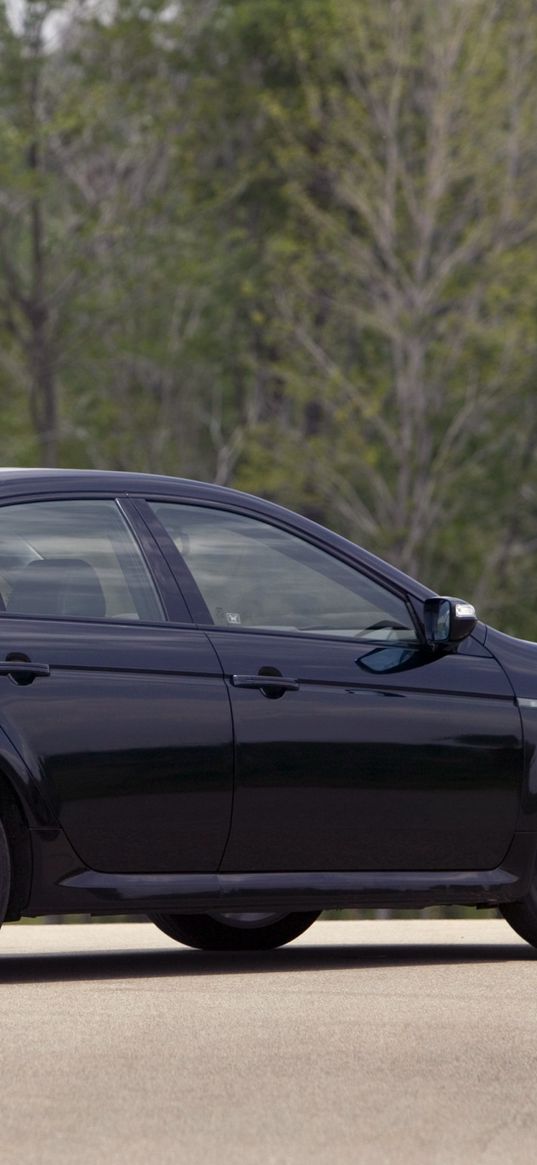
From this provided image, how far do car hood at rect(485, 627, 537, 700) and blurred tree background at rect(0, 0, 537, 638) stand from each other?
63.7ft

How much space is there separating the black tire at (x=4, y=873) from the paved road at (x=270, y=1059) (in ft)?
0.95

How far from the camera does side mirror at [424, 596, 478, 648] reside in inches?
333

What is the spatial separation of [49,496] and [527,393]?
23061mm

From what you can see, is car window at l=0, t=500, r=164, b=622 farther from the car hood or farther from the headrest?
the car hood

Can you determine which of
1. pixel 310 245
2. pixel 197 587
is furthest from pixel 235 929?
pixel 310 245

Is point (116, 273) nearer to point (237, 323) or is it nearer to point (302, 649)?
point (237, 323)

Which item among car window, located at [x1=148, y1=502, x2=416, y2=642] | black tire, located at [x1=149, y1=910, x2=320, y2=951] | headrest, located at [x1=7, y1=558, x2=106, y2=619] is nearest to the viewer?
headrest, located at [x1=7, y1=558, x2=106, y2=619]

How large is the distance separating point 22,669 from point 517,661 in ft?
6.60

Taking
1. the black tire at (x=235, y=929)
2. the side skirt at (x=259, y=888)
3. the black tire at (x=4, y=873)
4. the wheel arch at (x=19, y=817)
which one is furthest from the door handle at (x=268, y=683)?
the black tire at (x=235, y=929)

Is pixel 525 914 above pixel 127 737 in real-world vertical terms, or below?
Answer: below

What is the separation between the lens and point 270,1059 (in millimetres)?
6457

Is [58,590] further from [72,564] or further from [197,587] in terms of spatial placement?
[197,587]

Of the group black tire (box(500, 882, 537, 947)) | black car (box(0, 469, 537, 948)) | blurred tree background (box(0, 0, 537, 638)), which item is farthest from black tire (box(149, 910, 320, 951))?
blurred tree background (box(0, 0, 537, 638))

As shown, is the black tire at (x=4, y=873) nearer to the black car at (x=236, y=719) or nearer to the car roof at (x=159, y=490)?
the black car at (x=236, y=719)
